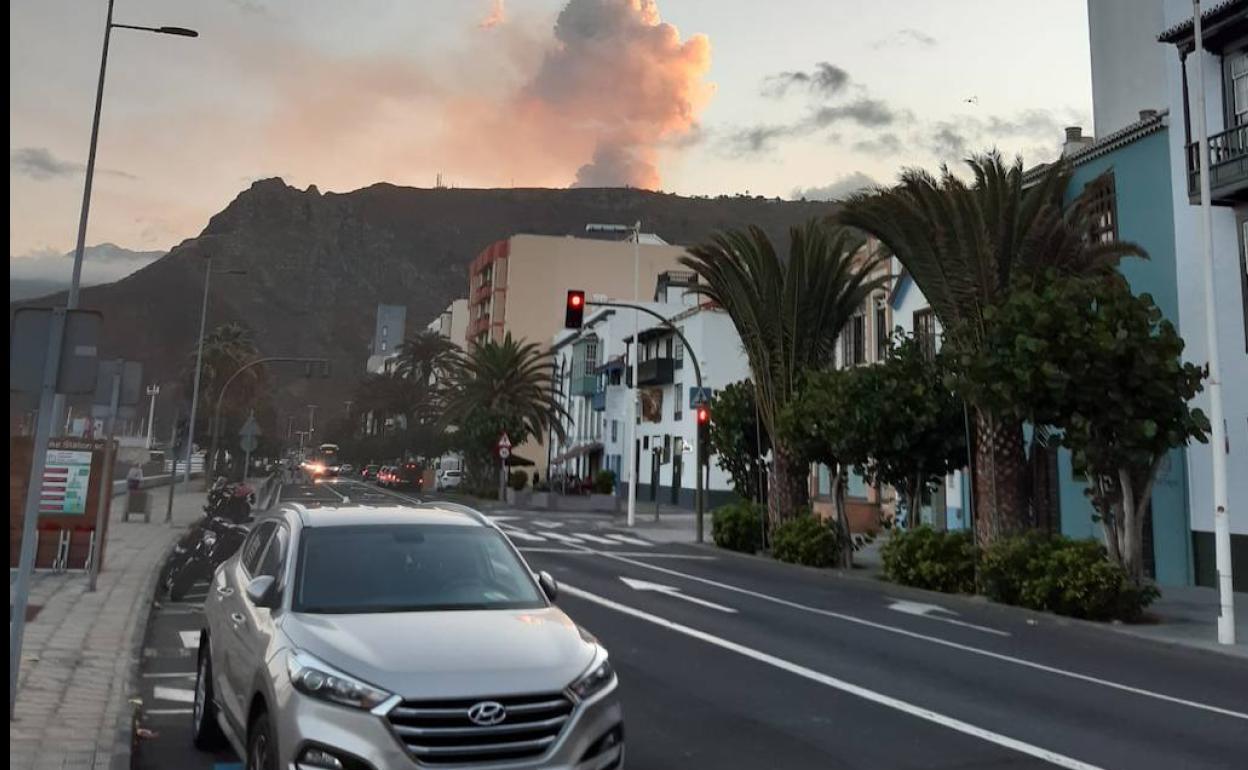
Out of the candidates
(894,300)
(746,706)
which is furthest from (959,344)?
(894,300)

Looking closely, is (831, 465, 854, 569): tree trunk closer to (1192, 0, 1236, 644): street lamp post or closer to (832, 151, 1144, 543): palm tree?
(832, 151, 1144, 543): palm tree

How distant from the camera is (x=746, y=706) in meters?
8.39

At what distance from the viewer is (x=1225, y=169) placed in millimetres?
19266

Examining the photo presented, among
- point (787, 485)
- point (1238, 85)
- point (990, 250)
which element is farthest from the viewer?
point (787, 485)

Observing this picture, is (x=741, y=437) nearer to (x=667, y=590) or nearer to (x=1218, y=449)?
(x=667, y=590)

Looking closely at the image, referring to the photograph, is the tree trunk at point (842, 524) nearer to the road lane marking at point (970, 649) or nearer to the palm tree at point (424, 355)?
the road lane marking at point (970, 649)

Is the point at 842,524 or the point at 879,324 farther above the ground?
the point at 879,324

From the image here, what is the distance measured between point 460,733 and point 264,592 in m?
1.71

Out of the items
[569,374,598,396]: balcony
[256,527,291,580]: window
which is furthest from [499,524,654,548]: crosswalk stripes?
[569,374,598,396]: balcony

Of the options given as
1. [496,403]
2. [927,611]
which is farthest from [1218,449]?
[496,403]

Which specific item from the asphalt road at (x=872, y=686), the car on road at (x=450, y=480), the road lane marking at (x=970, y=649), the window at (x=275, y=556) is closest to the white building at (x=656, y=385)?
the car on road at (x=450, y=480)

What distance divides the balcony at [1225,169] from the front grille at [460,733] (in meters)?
18.7

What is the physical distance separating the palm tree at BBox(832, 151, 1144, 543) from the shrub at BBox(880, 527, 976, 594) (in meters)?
0.49

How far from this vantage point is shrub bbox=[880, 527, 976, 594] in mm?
18108
